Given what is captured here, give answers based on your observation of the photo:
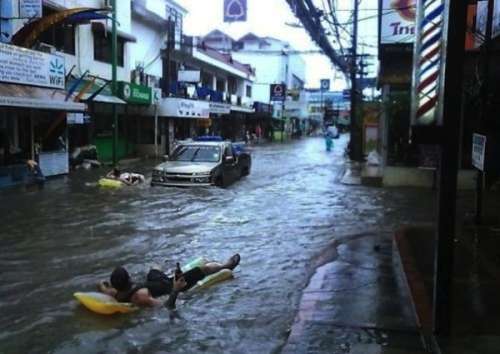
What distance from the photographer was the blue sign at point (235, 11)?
77.5 feet

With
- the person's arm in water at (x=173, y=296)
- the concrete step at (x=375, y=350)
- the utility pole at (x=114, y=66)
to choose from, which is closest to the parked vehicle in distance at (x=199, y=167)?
the utility pole at (x=114, y=66)

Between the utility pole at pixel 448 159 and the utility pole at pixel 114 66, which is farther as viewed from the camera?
the utility pole at pixel 114 66

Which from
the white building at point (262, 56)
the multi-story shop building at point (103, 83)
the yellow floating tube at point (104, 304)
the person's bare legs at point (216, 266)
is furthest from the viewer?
the white building at point (262, 56)

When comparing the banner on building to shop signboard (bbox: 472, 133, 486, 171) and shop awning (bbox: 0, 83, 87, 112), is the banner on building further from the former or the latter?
shop awning (bbox: 0, 83, 87, 112)

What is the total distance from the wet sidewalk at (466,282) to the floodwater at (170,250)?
1376 millimetres

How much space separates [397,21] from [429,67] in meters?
14.8

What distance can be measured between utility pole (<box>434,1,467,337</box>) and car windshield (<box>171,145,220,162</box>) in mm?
14158

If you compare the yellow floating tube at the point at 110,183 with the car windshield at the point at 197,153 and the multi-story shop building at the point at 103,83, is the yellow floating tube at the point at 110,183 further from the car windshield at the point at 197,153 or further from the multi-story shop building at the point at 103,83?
the multi-story shop building at the point at 103,83

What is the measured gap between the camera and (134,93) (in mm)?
29438

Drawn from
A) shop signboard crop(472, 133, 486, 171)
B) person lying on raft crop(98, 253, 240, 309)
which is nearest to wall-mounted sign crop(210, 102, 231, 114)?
shop signboard crop(472, 133, 486, 171)

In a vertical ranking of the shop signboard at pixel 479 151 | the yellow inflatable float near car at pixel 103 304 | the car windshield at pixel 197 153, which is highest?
the shop signboard at pixel 479 151

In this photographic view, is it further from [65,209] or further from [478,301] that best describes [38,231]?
[478,301]

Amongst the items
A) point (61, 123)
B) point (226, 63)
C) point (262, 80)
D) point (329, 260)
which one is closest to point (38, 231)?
point (329, 260)

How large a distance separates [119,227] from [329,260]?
495cm
